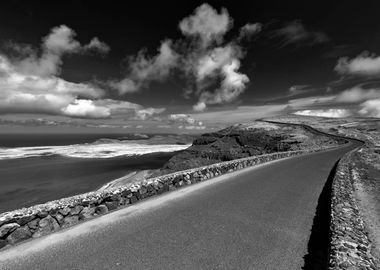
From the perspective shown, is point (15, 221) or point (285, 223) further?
point (285, 223)

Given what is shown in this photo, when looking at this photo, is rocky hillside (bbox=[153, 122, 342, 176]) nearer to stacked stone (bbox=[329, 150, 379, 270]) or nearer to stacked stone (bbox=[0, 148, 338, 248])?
stacked stone (bbox=[0, 148, 338, 248])

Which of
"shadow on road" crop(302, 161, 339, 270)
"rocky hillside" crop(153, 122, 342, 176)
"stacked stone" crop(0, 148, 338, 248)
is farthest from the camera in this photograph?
"rocky hillside" crop(153, 122, 342, 176)

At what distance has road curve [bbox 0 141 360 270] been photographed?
4.67m

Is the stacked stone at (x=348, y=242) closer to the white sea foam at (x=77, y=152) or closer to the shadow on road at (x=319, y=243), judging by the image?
the shadow on road at (x=319, y=243)

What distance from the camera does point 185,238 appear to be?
565 centimetres

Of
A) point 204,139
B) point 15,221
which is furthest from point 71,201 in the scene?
point 204,139

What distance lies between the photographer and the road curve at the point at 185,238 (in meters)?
4.67

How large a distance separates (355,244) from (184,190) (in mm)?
7384

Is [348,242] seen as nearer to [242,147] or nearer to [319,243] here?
[319,243]

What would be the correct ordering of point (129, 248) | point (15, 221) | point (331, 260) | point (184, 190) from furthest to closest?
point (184, 190) < point (15, 221) < point (129, 248) < point (331, 260)

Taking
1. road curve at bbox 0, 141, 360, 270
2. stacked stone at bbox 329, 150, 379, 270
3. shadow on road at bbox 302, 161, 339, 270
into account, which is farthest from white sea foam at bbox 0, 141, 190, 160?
stacked stone at bbox 329, 150, 379, 270

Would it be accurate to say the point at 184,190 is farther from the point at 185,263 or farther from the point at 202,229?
the point at 185,263

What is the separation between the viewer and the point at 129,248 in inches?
204

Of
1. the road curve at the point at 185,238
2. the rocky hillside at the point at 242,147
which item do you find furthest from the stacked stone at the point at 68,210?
the rocky hillside at the point at 242,147
